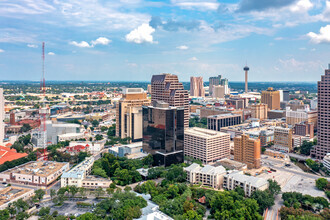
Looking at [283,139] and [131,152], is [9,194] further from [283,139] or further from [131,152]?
[283,139]

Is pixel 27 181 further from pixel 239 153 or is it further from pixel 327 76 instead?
pixel 327 76

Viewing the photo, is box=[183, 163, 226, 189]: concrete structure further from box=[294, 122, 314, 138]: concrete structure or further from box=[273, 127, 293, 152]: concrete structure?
box=[294, 122, 314, 138]: concrete structure

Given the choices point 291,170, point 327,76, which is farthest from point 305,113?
point 291,170

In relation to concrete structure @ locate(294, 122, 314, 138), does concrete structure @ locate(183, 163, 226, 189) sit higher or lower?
lower

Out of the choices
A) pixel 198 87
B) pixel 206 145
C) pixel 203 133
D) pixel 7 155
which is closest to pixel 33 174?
pixel 7 155

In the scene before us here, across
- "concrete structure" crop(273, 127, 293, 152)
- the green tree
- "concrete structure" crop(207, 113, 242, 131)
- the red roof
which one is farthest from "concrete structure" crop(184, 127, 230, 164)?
the red roof

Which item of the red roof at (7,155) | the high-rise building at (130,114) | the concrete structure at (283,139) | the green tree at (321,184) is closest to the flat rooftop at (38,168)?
the red roof at (7,155)

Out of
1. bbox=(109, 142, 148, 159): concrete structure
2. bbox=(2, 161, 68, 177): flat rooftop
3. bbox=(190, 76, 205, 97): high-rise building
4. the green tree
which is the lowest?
the green tree
